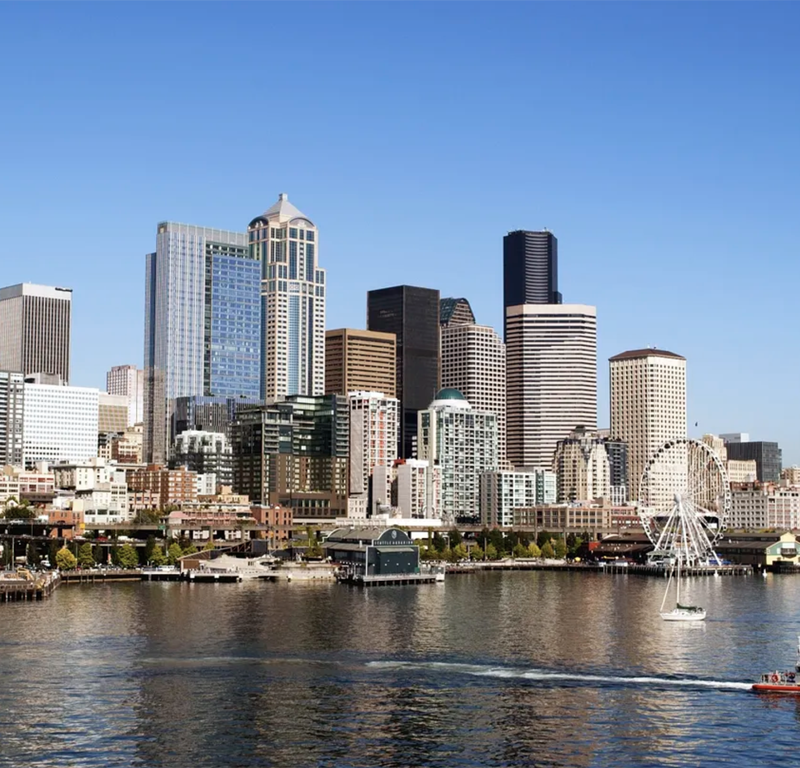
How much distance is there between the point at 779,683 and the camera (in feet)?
305

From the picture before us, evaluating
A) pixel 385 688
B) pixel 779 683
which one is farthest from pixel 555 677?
pixel 779 683

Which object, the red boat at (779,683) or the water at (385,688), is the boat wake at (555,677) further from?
the red boat at (779,683)

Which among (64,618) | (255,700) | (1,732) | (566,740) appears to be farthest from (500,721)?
(64,618)

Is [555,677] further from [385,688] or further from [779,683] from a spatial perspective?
[779,683]

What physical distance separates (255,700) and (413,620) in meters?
50.5

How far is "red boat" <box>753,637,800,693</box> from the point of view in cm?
9244

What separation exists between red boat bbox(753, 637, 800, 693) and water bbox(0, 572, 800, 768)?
4.09 ft

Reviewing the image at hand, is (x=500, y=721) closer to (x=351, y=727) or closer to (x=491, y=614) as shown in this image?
(x=351, y=727)

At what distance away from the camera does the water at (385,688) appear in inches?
2965

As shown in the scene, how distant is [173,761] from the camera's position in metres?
72.5

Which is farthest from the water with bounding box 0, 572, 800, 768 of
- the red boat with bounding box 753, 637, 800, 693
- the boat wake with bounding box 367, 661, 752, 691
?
the red boat with bounding box 753, 637, 800, 693

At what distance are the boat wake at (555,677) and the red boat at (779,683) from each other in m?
1.02

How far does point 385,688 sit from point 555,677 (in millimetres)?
12892

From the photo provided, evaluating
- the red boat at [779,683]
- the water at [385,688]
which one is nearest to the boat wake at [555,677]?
the water at [385,688]
